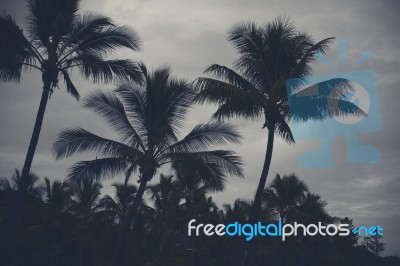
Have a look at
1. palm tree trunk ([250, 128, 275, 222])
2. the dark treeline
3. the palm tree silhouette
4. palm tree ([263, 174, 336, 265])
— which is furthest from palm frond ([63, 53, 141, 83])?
palm tree ([263, 174, 336, 265])

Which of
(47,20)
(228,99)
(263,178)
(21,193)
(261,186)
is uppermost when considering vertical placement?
(47,20)

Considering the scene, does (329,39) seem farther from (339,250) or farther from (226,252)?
(339,250)

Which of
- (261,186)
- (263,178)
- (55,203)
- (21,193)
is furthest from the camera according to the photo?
(55,203)

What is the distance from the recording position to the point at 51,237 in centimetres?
3822

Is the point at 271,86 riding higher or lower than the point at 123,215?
higher

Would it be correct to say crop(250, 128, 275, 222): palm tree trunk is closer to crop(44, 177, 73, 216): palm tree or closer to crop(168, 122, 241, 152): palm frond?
crop(168, 122, 241, 152): palm frond

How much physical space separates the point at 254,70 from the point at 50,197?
26523 millimetres

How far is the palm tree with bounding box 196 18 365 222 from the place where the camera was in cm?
1568

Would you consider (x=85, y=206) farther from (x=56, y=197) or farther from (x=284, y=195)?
(x=284, y=195)

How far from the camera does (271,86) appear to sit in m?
16.0

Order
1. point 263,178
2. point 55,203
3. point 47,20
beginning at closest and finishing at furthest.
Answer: point 47,20, point 263,178, point 55,203

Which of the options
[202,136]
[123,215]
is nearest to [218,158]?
[202,136]

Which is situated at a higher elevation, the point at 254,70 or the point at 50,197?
the point at 254,70

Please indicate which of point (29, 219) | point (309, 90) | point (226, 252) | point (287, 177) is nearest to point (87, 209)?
point (29, 219)
